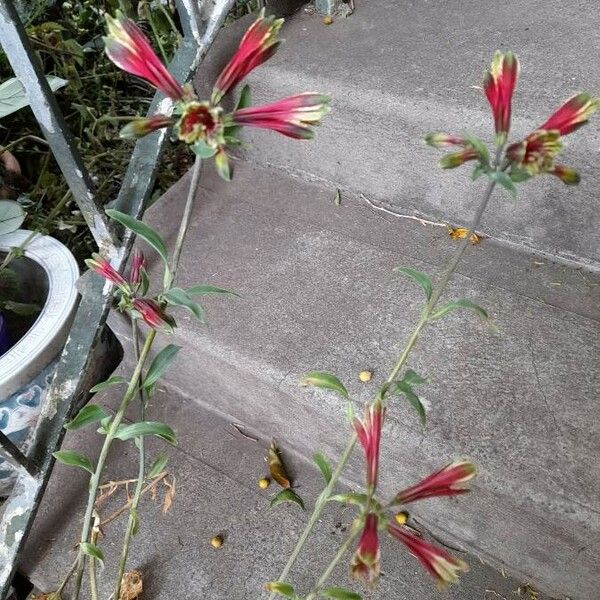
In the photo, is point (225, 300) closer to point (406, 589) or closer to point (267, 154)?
point (267, 154)

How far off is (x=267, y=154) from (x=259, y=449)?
721mm

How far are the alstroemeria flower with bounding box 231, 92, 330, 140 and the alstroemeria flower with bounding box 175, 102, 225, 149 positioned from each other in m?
0.04

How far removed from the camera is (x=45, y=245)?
63.2 inches

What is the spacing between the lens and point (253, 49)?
66 cm

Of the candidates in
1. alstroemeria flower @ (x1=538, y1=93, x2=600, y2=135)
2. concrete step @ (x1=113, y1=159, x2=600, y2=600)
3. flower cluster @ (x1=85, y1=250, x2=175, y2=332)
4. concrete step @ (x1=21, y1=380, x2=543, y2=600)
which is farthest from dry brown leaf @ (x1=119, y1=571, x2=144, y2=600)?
alstroemeria flower @ (x1=538, y1=93, x2=600, y2=135)

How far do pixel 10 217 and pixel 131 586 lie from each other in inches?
36.2

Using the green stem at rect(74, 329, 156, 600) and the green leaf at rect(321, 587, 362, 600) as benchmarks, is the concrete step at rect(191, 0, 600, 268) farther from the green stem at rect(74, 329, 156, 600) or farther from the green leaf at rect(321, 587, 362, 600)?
the green leaf at rect(321, 587, 362, 600)

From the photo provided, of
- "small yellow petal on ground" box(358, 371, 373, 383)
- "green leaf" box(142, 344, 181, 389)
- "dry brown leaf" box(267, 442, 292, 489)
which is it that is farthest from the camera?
"dry brown leaf" box(267, 442, 292, 489)

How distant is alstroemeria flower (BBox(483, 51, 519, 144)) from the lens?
24.7 inches

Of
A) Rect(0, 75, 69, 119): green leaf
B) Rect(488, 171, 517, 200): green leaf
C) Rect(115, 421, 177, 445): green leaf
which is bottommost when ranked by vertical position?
Rect(115, 421, 177, 445): green leaf

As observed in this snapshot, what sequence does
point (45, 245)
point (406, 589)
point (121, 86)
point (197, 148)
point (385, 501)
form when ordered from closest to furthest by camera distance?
point (197, 148) → point (406, 589) → point (385, 501) → point (45, 245) → point (121, 86)

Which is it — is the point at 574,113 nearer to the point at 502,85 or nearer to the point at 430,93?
the point at 502,85

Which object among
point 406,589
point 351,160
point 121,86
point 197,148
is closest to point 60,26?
point 121,86

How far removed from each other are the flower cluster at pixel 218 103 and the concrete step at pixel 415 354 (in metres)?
0.65
